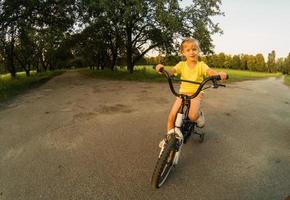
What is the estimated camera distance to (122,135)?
5.91m

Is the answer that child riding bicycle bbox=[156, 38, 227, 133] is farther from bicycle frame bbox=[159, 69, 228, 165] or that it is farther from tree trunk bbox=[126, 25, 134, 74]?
tree trunk bbox=[126, 25, 134, 74]

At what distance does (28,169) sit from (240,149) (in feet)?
12.3

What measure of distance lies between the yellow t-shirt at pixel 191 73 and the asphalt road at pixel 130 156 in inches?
48.1

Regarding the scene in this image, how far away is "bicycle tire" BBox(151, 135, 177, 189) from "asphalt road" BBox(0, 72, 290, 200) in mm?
105

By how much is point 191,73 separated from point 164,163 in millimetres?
1580

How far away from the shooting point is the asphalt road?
3.69 metres

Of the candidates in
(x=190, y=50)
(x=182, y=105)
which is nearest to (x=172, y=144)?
(x=182, y=105)

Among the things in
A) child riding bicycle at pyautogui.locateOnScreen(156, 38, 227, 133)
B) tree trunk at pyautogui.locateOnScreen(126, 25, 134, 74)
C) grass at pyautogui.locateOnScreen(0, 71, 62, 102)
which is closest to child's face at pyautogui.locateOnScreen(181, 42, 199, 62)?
child riding bicycle at pyautogui.locateOnScreen(156, 38, 227, 133)

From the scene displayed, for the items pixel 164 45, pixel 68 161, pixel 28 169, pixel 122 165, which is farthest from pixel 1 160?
pixel 164 45

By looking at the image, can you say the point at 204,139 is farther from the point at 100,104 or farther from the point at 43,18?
the point at 43,18

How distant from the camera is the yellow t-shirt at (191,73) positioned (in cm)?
441

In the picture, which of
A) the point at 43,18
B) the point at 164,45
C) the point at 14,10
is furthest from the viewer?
the point at 164,45

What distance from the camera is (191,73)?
445 centimetres

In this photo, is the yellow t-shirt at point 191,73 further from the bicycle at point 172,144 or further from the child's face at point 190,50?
the bicycle at point 172,144
